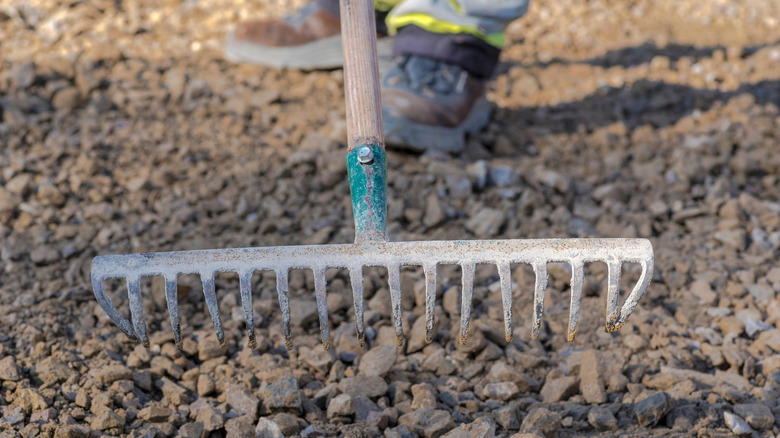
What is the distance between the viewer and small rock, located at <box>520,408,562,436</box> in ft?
4.75

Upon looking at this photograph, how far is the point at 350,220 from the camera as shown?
2248 millimetres

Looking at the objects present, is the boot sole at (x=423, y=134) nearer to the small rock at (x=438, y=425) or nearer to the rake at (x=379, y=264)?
the rake at (x=379, y=264)

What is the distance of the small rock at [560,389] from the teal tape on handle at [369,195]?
540mm

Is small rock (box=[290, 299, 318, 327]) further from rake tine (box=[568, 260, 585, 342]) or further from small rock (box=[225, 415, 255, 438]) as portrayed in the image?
rake tine (box=[568, 260, 585, 342])

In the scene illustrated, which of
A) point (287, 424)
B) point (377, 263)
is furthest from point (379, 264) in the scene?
point (287, 424)

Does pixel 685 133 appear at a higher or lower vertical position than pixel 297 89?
lower

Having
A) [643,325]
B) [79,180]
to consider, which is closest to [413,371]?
[643,325]

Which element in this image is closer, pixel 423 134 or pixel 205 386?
pixel 205 386

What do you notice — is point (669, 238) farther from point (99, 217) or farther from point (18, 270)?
point (18, 270)

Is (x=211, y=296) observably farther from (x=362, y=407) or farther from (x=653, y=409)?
(x=653, y=409)

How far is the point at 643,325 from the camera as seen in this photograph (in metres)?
1.82

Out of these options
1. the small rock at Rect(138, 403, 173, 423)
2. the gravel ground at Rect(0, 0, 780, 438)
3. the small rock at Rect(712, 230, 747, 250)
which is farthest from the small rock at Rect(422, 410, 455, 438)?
the small rock at Rect(712, 230, 747, 250)

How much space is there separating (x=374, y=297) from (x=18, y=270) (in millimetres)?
1051

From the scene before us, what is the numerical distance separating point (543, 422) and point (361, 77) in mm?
949
